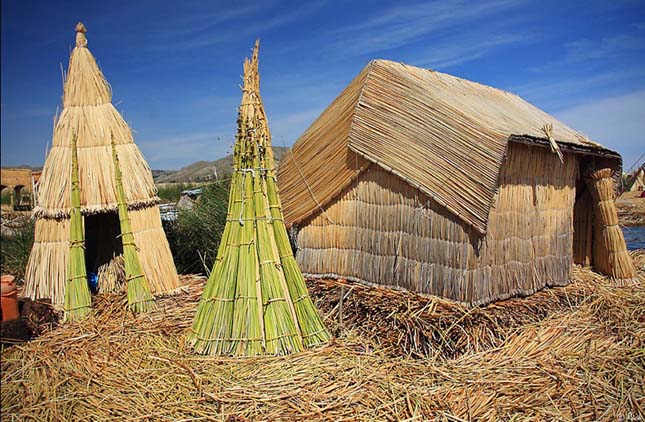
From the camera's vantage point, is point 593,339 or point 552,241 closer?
point 593,339

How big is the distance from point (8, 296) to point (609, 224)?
6.85 m

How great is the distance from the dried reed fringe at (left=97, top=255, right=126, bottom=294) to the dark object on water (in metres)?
0.76

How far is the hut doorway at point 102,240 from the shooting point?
6281 mm

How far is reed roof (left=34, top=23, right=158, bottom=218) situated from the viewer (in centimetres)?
551

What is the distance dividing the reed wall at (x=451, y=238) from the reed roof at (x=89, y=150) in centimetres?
212

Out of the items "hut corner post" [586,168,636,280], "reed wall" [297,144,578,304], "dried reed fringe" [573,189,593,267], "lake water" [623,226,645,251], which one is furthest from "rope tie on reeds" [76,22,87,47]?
"lake water" [623,226,645,251]

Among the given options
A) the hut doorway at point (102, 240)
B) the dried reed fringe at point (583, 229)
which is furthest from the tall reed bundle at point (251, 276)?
the dried reed fringe at point (583, 229)

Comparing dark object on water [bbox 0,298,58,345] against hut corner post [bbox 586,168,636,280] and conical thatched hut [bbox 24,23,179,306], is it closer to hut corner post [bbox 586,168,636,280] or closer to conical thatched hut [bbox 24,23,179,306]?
conical thatched hut [bbox 24,23,179,306]

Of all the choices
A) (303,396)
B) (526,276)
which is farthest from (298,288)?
(526,276)

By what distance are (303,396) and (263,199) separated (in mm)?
1562

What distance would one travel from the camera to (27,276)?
549 cm

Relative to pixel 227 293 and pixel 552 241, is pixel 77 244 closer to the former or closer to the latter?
pixel 227 293

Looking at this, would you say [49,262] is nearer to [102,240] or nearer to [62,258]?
[62,258]

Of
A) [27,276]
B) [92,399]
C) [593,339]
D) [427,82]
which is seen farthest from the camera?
[427,82]
